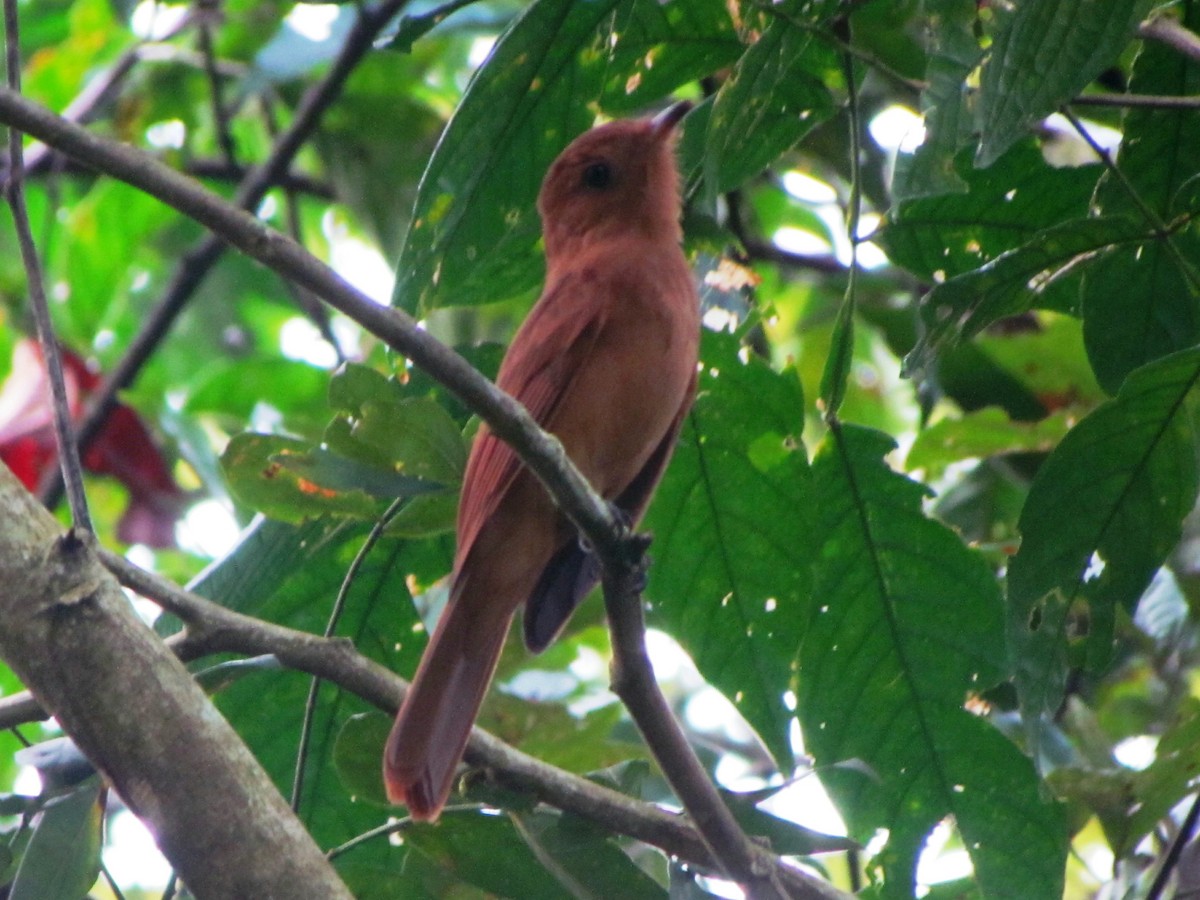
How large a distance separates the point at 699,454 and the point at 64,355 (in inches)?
124

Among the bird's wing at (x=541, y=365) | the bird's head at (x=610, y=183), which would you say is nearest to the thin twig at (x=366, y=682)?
the bird's wing at (x=541, y=365)

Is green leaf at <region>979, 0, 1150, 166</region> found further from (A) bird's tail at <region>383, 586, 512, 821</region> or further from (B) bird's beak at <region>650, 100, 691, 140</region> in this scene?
(B) bird's beak at <region>650, 100, 691, 140</region>

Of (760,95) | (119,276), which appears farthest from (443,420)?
(119,276)

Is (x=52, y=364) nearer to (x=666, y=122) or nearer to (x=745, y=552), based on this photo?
(x=745, y=552)

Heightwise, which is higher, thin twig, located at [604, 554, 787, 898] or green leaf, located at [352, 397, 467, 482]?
green leaf, located at [352, 397, 467, 482]

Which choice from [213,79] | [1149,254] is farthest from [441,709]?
[213,79]

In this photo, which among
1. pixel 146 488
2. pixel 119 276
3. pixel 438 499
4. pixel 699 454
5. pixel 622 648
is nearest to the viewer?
pixel 622 648

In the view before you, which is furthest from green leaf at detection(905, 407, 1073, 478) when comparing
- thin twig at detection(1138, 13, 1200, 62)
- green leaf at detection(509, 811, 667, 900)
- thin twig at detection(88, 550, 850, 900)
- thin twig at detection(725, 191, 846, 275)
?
green leaf at detection(509, 811, 667, 900)

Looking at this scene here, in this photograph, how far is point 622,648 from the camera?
221 centimetres

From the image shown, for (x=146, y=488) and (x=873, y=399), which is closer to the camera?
(x=146, y=488)

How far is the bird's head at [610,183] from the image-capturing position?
154 inches

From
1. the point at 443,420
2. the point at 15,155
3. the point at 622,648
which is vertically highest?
the point at 15,155

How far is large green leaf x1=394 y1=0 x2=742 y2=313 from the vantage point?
2.68 meters

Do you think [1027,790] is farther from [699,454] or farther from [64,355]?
[64,355]
